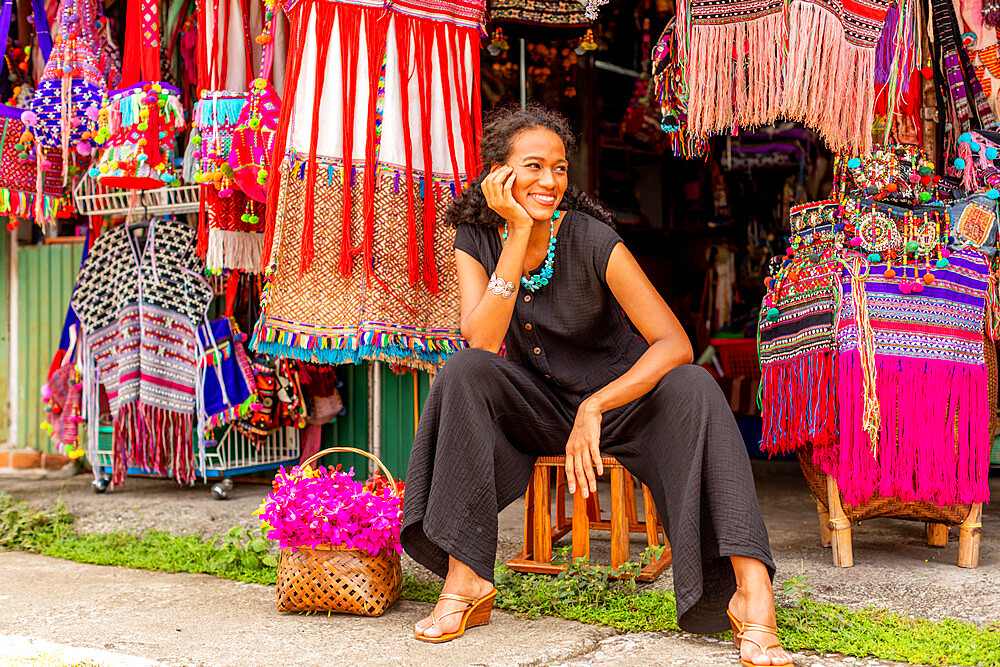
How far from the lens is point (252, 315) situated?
Result: 4.68m

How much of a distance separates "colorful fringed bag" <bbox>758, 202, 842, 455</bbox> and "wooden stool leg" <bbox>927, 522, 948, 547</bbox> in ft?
1.88

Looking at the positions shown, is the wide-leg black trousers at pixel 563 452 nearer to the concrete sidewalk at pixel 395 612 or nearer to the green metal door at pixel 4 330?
the concrete sidewalk at pixel 395 612

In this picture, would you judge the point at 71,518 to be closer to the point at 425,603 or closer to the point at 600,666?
the point at 425,603

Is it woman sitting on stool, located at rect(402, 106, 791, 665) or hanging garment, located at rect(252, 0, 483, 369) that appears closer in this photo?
woman sitting on stool, located at rect(402, 106, 791, 665)

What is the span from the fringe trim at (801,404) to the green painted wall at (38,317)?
3.90 m

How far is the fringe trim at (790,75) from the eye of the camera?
3014 millimetres

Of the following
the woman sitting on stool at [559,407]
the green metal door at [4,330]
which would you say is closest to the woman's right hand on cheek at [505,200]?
the woman sitting on stool at [559,407]

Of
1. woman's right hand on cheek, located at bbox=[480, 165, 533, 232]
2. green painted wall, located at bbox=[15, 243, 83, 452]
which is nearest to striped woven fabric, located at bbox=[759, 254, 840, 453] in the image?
woman's right hand on cheek, located at bbox=[480, 165, 533, 232]

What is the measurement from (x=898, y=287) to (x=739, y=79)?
0.83 m

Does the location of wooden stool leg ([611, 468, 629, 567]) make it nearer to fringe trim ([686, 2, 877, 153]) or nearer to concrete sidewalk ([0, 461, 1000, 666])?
concrete sidewalk ([0, 461, 1000, 666])

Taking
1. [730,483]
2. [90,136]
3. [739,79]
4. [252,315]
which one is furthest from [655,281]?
[730,483]

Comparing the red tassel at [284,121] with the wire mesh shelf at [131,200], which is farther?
the wire mesh shelf at [131,200]

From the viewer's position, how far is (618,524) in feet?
9.55

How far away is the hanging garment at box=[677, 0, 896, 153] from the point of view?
3.02 m
